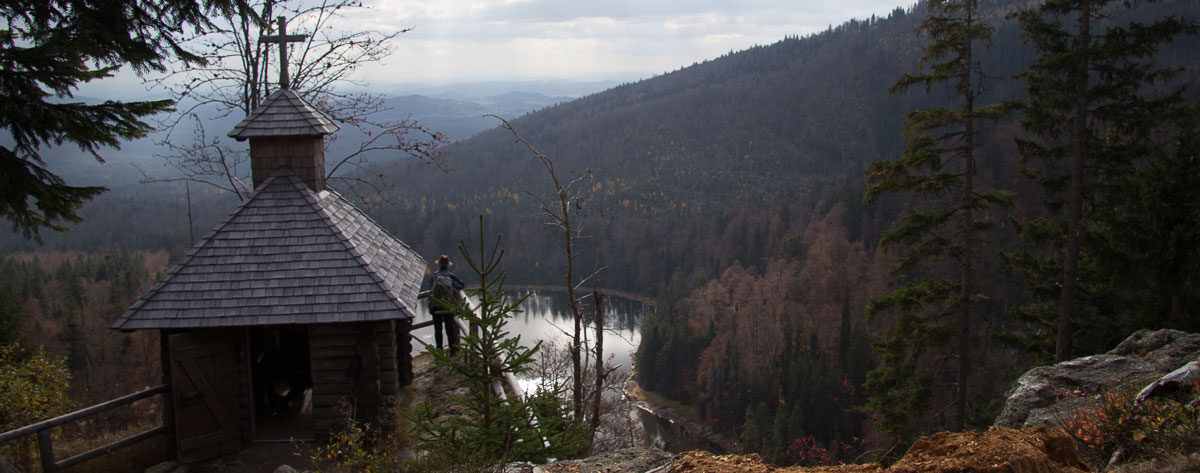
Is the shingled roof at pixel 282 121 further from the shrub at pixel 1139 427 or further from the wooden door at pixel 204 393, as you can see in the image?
the shrub at pixel 1139 427

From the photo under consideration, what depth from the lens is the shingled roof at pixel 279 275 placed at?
7.73 m

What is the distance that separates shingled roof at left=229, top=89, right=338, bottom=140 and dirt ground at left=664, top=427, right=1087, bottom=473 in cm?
775

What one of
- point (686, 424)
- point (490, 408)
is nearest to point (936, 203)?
point (490, 408)

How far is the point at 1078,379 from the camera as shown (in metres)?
5.91

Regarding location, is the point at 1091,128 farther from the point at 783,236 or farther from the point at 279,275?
the point at 783,236

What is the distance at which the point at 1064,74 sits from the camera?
41.9 feet

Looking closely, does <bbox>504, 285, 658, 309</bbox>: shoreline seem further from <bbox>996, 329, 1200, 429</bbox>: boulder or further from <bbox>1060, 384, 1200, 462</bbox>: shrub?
<bbox>1060, 384, 1200, 462</bbox>: shrub

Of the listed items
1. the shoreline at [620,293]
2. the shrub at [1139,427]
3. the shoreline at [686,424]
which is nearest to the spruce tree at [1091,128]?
the shrub at [1139,427]

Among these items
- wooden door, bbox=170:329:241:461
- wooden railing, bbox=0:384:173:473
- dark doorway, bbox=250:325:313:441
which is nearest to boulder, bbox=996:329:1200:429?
wooden door, bbox=170:329:241:461

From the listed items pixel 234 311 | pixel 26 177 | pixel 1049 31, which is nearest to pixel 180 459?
A: pixel 234 311

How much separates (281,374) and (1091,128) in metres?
15.1

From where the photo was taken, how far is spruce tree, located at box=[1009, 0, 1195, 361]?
39.4 feet

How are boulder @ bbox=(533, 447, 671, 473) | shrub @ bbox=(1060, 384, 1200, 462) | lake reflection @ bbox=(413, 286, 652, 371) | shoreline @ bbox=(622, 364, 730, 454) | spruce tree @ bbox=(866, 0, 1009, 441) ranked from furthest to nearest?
lake reflection @ bbox=(413, 286, 652, 371) → shoreline @ bbox=(622, 364, 730, 454) → spruce tree @ bbox=(866, 0, 1009, 441) → boulder @ bbox=(533, 447, 671, 473) → shrub @ bbox=(1060, 384, 1200, 462)

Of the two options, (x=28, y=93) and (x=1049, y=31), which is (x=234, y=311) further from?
(x=1049, y=31)
